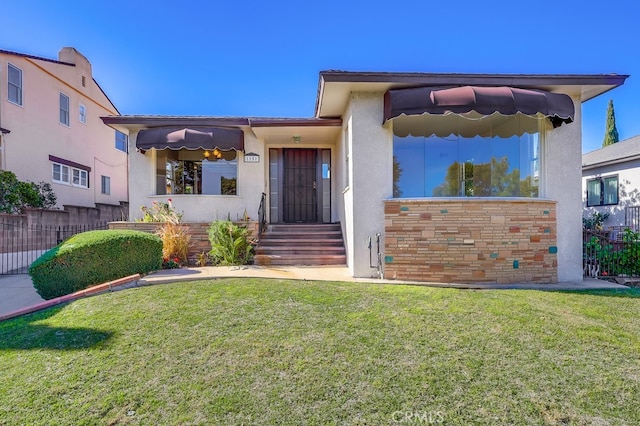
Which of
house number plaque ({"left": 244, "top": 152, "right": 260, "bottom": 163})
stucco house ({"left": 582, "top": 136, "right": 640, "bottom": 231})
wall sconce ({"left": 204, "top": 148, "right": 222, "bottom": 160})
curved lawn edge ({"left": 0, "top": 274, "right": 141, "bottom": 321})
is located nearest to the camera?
curved lawn edge ({"left": 0, "top": 274, "right": 141, "bottom": 321})

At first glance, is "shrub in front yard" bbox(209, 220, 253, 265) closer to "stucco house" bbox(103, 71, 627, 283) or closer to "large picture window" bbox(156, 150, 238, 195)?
"large picture window" bbox(156, 150, 238, 195)

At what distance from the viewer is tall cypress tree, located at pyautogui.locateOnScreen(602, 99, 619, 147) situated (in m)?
31.4

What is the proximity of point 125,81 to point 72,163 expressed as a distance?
551 centimetres

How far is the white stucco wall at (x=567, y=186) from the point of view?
8.30 metres

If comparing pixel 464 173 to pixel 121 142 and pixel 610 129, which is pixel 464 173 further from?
pixel 610 129

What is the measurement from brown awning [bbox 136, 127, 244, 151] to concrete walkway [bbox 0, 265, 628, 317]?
13.2 feet

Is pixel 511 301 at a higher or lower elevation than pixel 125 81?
lower

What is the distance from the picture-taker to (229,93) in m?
19.0

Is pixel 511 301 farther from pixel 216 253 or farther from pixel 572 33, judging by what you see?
pixel 572 33

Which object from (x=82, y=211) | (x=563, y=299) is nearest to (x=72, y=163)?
(x=82, y=211)

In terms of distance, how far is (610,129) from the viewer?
104ft

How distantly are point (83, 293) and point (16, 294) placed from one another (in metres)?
2.75

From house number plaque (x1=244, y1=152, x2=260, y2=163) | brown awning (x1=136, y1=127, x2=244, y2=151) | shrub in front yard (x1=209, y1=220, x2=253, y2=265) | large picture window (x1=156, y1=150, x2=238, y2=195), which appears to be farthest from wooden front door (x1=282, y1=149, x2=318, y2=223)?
shrub in front yard (x1=209, y1=220, x2=253, y2=265)

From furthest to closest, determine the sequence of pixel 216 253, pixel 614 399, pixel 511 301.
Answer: pixel 216 253, pixel 511 301, pixel 614 399
